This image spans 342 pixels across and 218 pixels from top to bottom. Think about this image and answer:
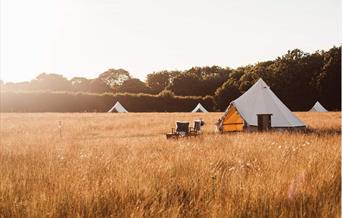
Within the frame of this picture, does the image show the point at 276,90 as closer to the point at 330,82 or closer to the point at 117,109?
the point at 330,82

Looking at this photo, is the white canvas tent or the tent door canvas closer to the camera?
the tent door canvas

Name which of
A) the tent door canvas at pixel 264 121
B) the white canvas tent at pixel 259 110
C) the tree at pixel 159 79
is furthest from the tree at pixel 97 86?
the tent door canvas at pixel 264 121

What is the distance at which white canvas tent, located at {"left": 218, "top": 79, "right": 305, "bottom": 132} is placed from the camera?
1848 centimetres

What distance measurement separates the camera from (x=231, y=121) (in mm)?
20719

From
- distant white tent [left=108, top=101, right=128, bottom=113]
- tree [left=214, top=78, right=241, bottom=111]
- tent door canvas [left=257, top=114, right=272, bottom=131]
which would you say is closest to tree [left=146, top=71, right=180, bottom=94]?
tree [left=214, top=78, right=241, bottom=111]

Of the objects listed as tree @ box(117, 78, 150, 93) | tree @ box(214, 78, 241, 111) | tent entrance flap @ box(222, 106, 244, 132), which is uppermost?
tree @ box(117, 78, 150, 93)

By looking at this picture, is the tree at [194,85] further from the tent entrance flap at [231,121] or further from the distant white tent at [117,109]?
the tent entrance flap at [231,121]

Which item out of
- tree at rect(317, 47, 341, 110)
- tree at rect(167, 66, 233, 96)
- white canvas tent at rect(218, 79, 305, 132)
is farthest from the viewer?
tree at rect(167, 66, 233, 96)

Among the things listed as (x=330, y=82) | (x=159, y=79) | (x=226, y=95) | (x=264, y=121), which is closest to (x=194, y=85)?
(x=226, y=95)

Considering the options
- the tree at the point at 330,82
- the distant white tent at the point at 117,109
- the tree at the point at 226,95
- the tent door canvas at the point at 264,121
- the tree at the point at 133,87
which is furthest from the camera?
the tree at the point at 133,87

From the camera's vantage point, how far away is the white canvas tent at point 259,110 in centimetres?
1848

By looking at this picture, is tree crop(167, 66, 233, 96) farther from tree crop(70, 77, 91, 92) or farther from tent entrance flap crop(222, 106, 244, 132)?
tent entrance flap crop(222, 106, 244, 132)

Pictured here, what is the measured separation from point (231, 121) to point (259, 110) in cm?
213

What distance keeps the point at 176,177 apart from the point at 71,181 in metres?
1.16
